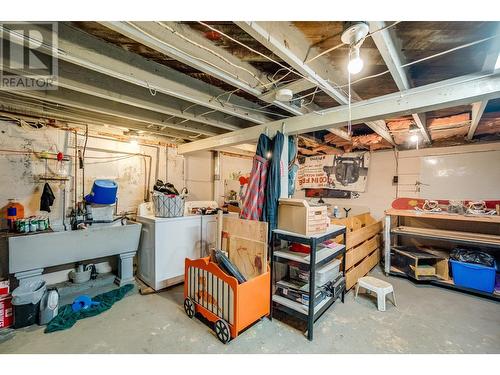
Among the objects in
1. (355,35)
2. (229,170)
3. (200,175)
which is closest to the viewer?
(355,35)

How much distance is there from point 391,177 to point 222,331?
4077mm

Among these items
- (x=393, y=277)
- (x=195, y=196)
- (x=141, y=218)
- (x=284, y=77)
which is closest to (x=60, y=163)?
(x=141, y=218)

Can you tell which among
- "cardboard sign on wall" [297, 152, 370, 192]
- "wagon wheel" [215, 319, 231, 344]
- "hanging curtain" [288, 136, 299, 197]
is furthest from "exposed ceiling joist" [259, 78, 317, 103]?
"cardboard sign on wall" [297, 152, 370, 192]

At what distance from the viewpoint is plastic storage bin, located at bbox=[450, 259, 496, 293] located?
2693 millimetres

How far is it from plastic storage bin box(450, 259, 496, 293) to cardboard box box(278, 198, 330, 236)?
227 centimetres

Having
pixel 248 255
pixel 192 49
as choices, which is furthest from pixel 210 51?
pixel 248 255

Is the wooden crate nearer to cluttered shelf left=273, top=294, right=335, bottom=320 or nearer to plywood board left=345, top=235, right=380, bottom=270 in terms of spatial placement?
plywood board left=345, top=235, right=380, bottom=270

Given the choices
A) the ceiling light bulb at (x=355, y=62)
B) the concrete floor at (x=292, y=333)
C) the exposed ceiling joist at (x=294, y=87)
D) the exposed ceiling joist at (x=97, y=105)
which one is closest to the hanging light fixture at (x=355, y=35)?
the ceiling light bulb at (x=355, y=62)

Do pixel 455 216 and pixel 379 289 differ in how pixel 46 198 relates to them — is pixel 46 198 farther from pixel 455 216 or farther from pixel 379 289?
pixel 455 216

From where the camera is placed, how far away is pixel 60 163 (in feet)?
9.73

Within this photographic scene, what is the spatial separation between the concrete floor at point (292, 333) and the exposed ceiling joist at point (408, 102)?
2015mm

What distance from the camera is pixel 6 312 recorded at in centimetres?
199

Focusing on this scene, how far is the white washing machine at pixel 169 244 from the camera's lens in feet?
8.92
